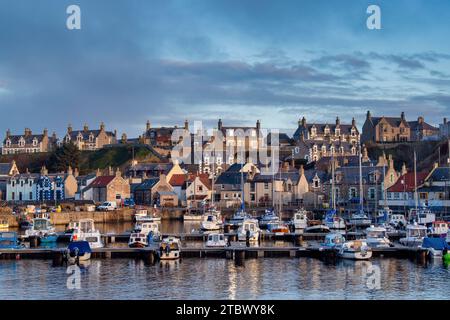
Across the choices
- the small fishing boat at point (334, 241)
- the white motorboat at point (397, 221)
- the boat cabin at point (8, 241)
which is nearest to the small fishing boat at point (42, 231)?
the boat cabin at point (8, 241)

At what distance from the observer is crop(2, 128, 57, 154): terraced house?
165 meters

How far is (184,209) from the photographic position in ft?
338

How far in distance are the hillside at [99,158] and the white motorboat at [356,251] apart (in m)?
92.0

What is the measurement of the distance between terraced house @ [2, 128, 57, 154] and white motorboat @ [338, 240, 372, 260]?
4752 inches

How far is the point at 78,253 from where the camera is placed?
51719 mm

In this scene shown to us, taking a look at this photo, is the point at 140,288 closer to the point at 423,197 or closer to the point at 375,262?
the point at 375,262

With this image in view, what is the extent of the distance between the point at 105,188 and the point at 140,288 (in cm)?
6833

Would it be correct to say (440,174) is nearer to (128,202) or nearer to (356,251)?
(128,202)

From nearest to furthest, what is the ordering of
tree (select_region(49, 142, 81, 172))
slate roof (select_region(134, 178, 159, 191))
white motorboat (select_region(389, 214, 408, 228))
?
white motorboat (select_region(389, 214, 408, 228)) → slate roof (select_region(134, 178, 159, 191)) → tree (select_region(49, 142, 81, 172))

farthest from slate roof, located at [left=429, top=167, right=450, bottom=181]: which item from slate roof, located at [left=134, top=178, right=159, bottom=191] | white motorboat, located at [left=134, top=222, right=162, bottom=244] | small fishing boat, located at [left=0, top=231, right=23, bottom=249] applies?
small fishing boat, located at [left=0, top=231, right=23, bottom=249]

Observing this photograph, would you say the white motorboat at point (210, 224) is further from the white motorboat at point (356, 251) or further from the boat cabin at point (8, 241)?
the white motorboat at point (356, 251)

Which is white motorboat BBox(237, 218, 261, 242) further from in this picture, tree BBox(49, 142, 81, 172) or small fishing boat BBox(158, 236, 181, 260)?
tree BBox(49, 142, 81, 172)

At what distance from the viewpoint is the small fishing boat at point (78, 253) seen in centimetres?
5172

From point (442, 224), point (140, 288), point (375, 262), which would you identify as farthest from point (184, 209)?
point (140, 288)
